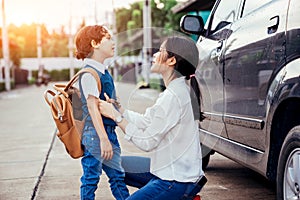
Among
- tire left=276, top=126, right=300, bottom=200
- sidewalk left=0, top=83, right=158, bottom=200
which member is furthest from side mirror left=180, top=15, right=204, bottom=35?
tire left=276, top=126, right=300, bottom=200

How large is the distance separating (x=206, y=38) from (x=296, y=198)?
97.4 inches

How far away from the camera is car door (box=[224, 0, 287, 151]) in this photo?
3.43m

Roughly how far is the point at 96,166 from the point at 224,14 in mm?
2056

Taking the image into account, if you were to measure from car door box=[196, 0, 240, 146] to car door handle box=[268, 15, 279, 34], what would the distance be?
0.95m

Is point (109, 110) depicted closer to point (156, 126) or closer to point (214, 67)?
point (156, 126)

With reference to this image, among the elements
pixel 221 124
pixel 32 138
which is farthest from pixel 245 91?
pixel 32 138

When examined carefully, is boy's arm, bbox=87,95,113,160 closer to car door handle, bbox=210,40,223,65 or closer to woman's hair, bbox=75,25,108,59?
woman's hair, bbox=75,25,108,59

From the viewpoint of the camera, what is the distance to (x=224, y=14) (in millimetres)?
4969

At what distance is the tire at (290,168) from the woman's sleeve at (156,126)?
2.58 feet

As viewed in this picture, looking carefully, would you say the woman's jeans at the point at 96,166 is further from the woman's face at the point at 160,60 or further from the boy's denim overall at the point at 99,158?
the woman's face at the point at 160,60

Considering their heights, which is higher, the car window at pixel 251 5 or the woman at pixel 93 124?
the car window at pixel 251 5

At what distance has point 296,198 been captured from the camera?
3141mm

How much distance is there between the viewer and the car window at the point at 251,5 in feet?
13.0

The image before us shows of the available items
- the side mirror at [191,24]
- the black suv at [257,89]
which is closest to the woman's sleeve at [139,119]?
the black suv at [257,89]
